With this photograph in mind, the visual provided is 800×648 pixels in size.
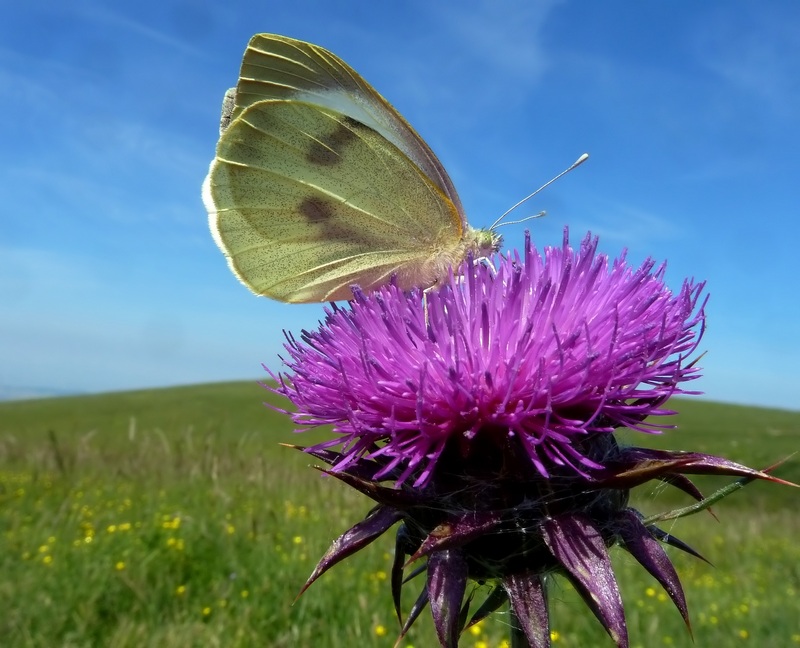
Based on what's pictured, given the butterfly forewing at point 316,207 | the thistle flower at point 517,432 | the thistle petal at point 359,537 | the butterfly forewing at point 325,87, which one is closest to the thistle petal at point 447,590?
the thistle flower at point 517,432

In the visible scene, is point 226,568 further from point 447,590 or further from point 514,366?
point 514,366

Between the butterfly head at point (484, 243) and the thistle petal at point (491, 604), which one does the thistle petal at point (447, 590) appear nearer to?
the thistle petal at point (491, 604)

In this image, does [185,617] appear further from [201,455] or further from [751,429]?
[751,429]

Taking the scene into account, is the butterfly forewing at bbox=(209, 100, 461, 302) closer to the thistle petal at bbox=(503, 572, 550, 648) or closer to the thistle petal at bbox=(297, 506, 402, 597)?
the thistle petal at bbox=(297, 506, 402, 597)

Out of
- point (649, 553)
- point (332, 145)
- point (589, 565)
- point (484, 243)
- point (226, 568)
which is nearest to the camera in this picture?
point (589, 565)

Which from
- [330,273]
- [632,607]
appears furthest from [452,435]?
[632,607]

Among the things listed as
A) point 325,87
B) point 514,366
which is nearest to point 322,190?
point 325,87

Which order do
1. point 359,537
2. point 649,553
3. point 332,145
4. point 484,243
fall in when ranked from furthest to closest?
1. point 332,145
2. point 484,243
3. point 359,537
4. point 649,553
